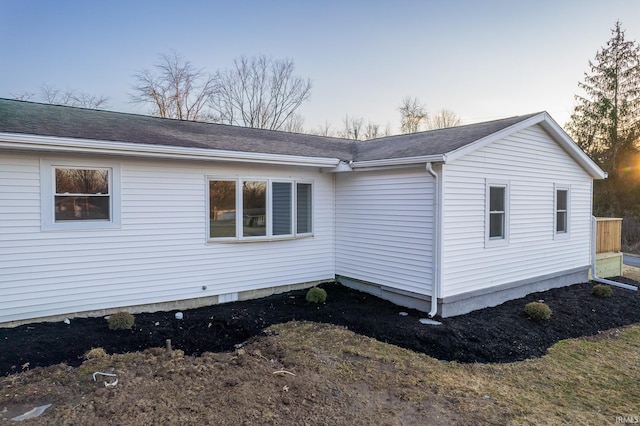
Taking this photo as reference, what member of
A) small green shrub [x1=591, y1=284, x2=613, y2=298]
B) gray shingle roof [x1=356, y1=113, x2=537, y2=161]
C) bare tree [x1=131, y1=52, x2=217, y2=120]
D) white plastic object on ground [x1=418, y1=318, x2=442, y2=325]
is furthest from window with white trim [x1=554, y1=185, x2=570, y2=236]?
bare tree [x1=131, y1=52, x2=217, y2=120]

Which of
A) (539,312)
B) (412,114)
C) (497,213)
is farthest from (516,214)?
(412,114)

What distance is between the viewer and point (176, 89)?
82.4ft

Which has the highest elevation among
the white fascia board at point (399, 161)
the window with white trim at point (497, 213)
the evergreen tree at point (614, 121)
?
the evergreen tree at point (614, 121)

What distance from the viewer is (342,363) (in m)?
4.85

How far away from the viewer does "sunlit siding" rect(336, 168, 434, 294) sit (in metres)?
7.07

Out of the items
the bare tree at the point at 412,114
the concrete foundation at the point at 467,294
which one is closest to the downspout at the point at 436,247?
the concrete foundation at the point at 467,294

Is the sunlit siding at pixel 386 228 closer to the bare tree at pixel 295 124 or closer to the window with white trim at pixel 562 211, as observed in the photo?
the window with white trim at pixel 562 211

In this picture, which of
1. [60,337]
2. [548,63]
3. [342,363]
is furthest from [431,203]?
[548,63]

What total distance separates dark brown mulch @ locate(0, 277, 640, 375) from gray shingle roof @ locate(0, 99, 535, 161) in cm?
297

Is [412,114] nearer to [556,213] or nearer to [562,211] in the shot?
[562,211]

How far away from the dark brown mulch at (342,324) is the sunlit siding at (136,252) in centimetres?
42

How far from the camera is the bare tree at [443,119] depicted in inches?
1160

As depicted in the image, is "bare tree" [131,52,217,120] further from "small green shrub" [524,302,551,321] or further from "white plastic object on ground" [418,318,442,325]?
"small green shrub" [524,302,551,321]

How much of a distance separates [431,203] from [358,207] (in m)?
1.96
